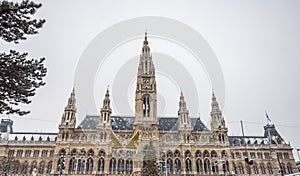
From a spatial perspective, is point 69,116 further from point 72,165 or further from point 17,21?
point 17,21

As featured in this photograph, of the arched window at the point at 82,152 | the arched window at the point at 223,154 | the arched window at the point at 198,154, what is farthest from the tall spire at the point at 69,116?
the arched window at the point at 223,154

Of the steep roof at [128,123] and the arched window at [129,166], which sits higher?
the steep roof at [128,123]

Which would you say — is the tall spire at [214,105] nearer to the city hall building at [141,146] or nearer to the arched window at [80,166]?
the city hall building at [141,146]

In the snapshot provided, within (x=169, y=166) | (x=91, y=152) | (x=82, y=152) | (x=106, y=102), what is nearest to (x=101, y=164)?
(x=91, y=152)

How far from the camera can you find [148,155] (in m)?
51.6

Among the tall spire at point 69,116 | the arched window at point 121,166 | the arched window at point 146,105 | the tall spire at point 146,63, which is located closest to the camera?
the arched window at point 121,166

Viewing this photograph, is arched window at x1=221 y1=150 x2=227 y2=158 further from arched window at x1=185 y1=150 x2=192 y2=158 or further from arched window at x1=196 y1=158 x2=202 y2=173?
arched window at x1=185 y1=150 x2=192 y2=158

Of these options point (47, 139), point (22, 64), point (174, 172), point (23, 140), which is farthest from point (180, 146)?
point (22, 64)

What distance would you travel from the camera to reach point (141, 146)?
172 ft

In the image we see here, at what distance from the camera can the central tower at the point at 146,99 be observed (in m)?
54.5

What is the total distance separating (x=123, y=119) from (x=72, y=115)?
1451 centimetres

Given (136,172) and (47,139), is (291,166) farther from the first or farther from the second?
(47,139)

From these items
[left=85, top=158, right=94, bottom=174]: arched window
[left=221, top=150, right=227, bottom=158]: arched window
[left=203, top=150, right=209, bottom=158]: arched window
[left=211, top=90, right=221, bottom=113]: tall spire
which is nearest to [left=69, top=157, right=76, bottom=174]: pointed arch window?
[left=85, top=158, right=94, bottom=174]: arched window

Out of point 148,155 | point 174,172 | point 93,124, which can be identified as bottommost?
point 174,172
